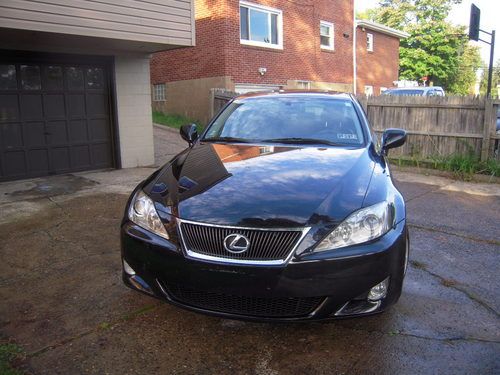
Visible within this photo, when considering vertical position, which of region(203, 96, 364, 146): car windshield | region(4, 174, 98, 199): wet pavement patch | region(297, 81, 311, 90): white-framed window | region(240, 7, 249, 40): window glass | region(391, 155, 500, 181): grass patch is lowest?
region(4, 174, 98, 199): wet pavement patch

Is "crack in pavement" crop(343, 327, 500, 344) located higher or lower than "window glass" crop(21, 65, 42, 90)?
lower

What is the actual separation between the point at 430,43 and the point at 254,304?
1487 inches

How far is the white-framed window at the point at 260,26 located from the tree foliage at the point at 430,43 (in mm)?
21080

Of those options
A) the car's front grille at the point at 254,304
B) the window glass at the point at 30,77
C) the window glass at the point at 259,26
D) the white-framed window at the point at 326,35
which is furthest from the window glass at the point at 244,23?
the car's front grille at the point at 254,304

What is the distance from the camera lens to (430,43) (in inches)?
1410

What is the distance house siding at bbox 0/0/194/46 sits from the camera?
6.71 metres

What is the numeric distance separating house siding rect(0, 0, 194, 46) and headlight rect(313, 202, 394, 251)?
237 inches

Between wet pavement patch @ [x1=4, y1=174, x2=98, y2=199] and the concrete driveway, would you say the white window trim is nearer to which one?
wet pavement patch @ [x1=4, y1=174, x2=98, y2=199]

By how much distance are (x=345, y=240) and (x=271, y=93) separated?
2.79 metres

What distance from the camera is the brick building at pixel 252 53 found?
1551 centimetres

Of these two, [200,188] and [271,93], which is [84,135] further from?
[200,188]

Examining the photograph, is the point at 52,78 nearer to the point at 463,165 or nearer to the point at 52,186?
the point at 52,186

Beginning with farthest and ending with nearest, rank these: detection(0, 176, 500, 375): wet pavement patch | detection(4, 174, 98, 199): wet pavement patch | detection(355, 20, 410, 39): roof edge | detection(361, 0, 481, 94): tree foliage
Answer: detection(361, 0, 481, 94): tree foliage
detection(355, 20, 410, 39): roof edge
detection(4, 174, 98, 199): wet pavement patch
detection(0, 176, 500, 375): wet pavement patch

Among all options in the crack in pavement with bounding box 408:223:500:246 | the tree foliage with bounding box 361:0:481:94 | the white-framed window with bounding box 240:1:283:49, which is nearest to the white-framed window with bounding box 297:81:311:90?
the white-framed window with bounding box 240:1:283:49
